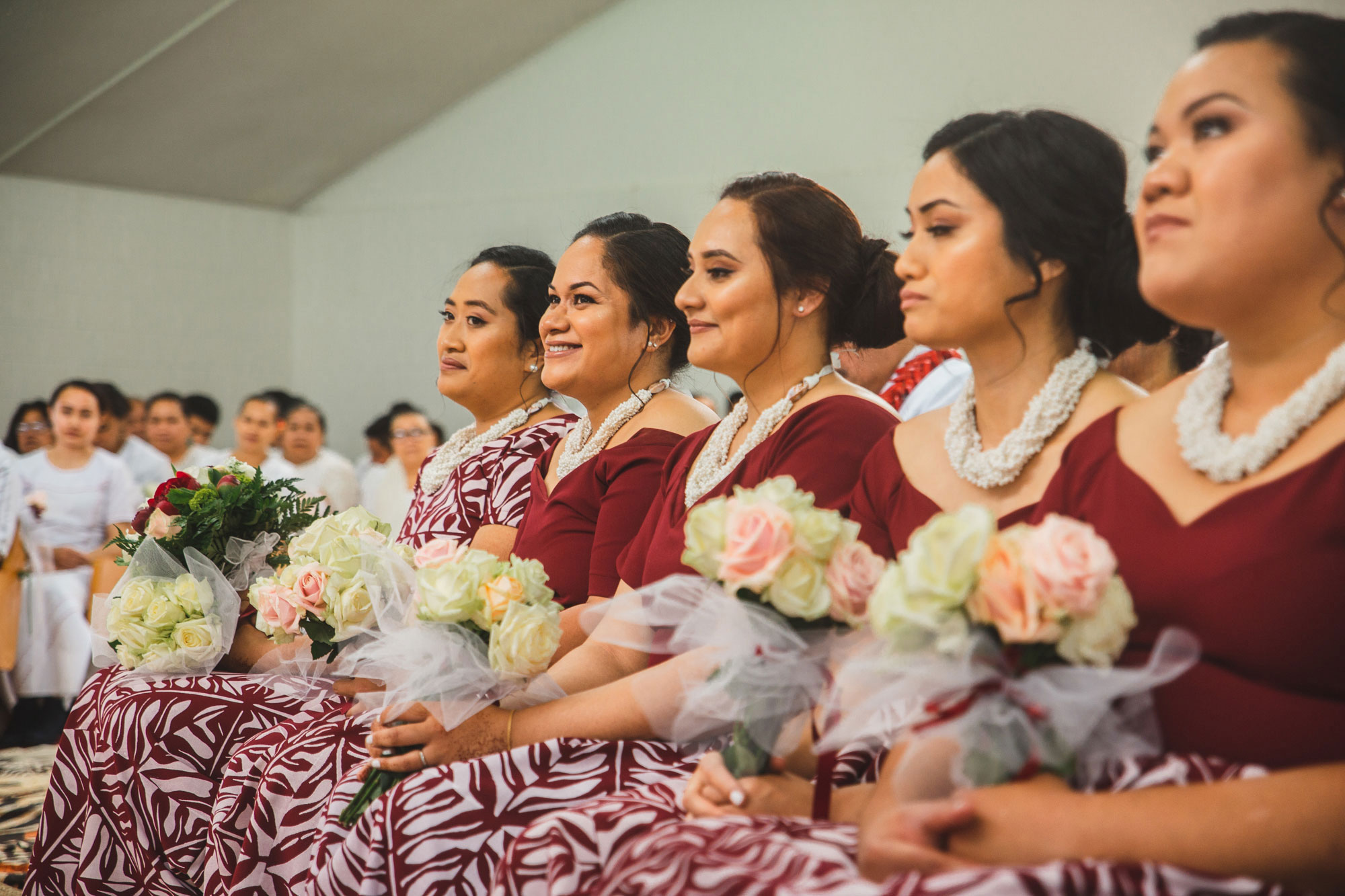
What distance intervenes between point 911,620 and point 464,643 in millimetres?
815

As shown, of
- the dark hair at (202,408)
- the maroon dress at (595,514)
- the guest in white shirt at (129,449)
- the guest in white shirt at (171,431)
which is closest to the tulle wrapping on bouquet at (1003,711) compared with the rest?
the maroon dress at (595,514)

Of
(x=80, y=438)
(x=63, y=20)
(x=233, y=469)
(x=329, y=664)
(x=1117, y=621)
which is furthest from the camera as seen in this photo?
(x=63, y=20)

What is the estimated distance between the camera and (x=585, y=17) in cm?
927

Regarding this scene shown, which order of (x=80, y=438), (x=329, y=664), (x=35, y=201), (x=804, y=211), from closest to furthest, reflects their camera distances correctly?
(x=804, y=211) → (x=329, y=664) → (x=80, y=438) → (x=35, y=201)

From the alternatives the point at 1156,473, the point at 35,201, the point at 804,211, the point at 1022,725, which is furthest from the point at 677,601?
the point at 35,201

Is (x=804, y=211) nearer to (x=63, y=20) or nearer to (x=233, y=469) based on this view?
(x=233, y=469)

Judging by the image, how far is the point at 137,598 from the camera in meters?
2.57

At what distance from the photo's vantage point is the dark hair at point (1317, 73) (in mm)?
1273

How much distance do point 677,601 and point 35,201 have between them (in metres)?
9.12

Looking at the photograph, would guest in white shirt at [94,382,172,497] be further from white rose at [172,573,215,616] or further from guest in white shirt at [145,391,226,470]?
white rose at [172,573,215,616]

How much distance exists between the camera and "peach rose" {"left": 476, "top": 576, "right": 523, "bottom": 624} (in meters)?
1.79

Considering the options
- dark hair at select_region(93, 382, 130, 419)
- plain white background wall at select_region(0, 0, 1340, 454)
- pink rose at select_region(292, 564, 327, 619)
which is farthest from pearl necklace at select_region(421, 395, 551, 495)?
plain white background wall at select_region(0, 0, 1340, 454)

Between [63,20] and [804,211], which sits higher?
[63,20]

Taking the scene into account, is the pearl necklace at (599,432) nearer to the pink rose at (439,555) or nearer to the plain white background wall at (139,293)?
the pink rose at (439,555)
